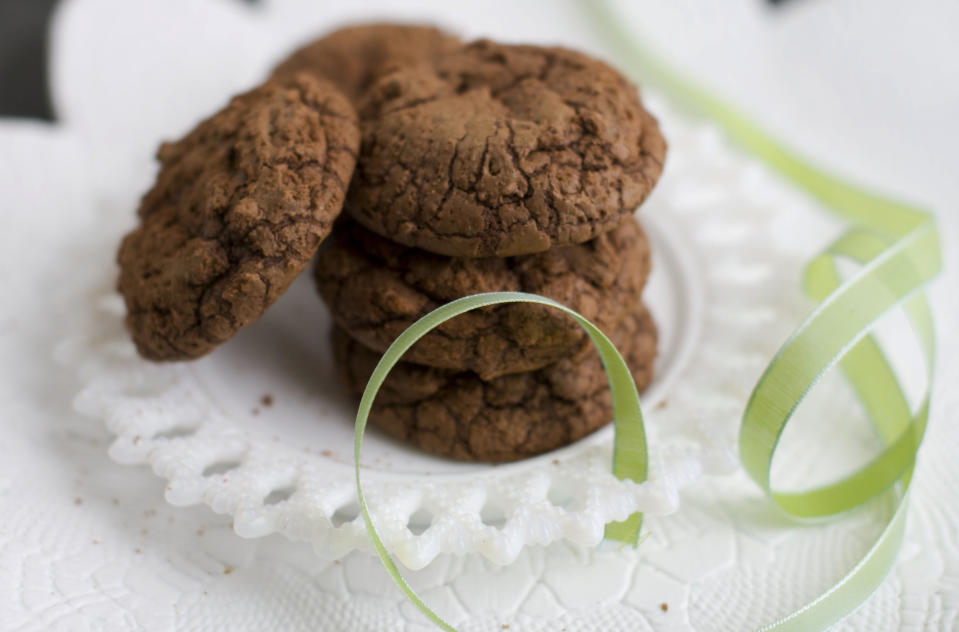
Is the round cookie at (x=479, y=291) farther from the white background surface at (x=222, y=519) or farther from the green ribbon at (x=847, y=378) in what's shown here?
the white background surface at (x=222, y=519)

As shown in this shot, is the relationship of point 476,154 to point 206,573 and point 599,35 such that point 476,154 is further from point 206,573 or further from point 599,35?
point 599,35

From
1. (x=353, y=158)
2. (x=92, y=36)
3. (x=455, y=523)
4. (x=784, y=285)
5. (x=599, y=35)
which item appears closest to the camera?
(x=455, y=523)

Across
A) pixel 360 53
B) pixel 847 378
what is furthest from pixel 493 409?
pixel 360 53

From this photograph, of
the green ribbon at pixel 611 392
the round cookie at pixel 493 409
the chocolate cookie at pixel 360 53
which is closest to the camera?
the green ribbon at pixel 611 392

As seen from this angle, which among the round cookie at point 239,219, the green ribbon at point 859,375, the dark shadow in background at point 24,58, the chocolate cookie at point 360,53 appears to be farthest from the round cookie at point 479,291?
the dark shadow in background at point 24,58

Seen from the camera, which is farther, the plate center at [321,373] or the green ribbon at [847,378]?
the plate center at [321,373]

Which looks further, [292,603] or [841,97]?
[841,97]

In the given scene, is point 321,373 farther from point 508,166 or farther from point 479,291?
point 508,166

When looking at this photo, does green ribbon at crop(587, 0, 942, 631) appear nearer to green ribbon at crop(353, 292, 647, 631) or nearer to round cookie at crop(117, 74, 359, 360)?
green ribbon at crop(353, 292, 647, 631)

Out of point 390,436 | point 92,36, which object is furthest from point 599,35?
point 390,436
